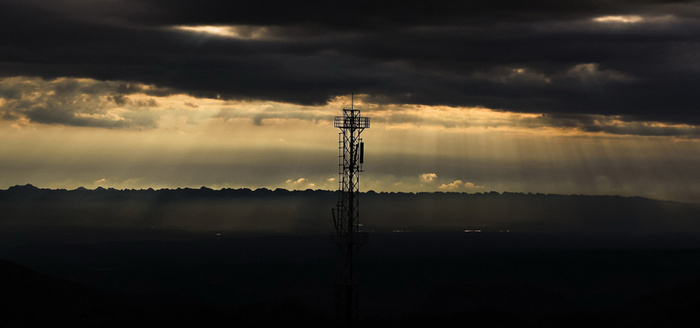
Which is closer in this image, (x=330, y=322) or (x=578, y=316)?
(x=330, y=322)

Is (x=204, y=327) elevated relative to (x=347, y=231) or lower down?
lower down

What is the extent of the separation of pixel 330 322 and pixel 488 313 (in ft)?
96.4

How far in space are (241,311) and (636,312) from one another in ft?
260

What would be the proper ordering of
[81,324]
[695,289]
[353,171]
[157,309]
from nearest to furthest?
[353,171], [81,324], [157,309], [695,289]

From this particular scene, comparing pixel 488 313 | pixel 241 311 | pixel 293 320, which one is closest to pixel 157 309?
pixel 241 311

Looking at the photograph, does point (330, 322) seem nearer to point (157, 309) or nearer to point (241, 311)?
point (241, 311)

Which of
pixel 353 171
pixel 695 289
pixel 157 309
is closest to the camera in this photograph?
pixel 353 171

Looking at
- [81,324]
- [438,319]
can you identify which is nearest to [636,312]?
[438,319]

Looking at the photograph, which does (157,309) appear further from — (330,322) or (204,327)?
(330,322)

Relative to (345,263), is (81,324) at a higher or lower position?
lower

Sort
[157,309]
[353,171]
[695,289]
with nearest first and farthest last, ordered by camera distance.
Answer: [353,171] < [157,309] < [695,289]

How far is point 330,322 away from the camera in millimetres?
124125

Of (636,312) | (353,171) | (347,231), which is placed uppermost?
(353,171)

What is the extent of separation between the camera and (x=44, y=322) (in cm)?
12606
